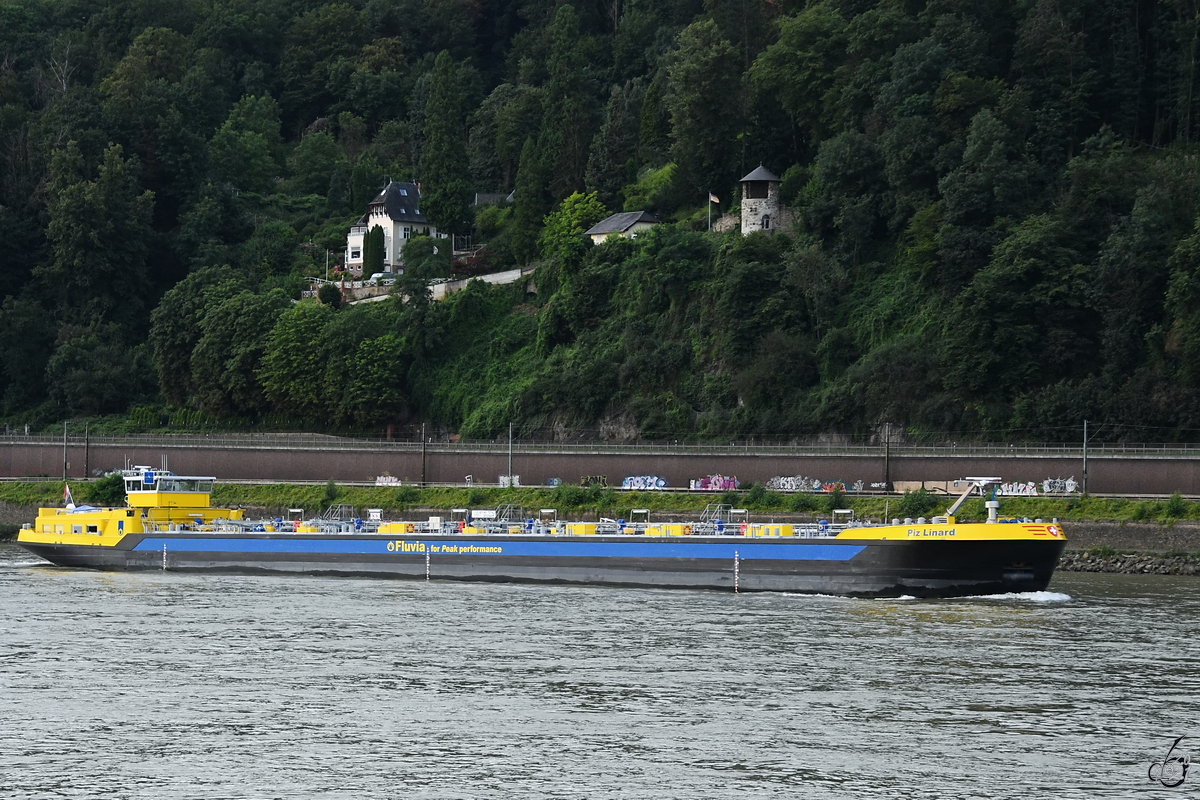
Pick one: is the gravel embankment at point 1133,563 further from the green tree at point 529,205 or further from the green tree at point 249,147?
the green tree at point 249,147

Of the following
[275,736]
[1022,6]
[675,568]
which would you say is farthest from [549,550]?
[1022,6]

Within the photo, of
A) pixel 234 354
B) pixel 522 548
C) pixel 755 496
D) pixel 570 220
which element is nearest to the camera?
pixel 522 548

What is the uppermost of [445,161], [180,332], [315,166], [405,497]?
[315,166]

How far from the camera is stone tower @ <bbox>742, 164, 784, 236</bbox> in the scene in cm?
10212

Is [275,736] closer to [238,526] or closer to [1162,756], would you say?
[1162,756]

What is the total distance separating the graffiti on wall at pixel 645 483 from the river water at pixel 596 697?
89.8ft

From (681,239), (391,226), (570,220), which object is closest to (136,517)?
(681,239)

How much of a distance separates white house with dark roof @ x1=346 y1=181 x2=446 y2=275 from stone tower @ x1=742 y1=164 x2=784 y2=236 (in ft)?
102

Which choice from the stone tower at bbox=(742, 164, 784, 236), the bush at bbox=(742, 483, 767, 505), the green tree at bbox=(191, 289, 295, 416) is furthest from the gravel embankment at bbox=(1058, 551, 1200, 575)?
the green tree at bbox=(191, 289, 295, 416)

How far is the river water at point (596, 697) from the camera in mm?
29891

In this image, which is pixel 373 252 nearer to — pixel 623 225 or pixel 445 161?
pixel 445 161

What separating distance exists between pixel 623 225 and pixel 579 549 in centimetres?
5190

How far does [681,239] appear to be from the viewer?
333 feet

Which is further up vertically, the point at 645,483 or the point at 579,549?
the point at 645,483
